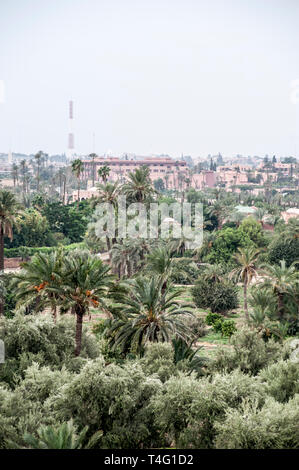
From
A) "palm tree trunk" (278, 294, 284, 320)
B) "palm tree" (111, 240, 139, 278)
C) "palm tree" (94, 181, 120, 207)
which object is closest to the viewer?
"palm tree trunk" (278, 294, 284, 320)

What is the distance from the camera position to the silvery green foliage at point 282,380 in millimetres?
16859

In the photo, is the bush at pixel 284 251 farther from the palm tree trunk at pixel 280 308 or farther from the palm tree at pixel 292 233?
the palm tree trunk at pixel 280 308

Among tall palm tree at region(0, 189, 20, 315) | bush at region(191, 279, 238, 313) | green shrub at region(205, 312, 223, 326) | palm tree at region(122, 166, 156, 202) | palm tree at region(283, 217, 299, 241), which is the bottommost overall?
green shrub at region(205, 312, 223, 326)

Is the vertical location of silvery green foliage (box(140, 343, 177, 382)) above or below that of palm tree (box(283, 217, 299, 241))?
below

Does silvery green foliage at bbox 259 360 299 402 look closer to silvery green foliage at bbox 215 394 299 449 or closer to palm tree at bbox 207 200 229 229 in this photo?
silvery green foliage at bbox 215 394 299 449

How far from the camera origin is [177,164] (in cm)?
19838

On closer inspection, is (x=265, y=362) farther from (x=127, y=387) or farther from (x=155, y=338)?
(x=127, y=387)

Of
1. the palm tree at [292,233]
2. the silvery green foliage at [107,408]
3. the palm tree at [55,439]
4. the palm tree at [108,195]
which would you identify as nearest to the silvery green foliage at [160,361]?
the silvery green foliage at [107,408]

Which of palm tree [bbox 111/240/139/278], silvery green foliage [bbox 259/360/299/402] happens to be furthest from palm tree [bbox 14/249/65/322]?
palm tree [bbox 111/240/139/278]

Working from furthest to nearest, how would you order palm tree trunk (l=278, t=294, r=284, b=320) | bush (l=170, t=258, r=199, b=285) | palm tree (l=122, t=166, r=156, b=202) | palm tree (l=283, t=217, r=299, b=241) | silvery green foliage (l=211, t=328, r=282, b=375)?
palm tree (l=283, t=217, r=299, b=241) → bush (l=170, t=258, r=199, b=285) → palm tree (l=122, t=166, r=156, b=202) → palm tree trunk (l=278, t=294, r=284, b=320) → silvery green foliage (l=211, t=328, r=282, b=375)

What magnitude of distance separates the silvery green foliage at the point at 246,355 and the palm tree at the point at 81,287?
4713 millimetres

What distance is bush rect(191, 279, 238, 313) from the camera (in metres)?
37.9

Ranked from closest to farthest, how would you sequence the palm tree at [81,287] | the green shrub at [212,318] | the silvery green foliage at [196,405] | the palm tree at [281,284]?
the silvery green foliage at [196,405]
the palm tree at [81,287]
the palm tree at [281,284]
the green shrub at [212,318]

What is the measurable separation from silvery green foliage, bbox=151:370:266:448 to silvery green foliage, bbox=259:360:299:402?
1.85 metres
